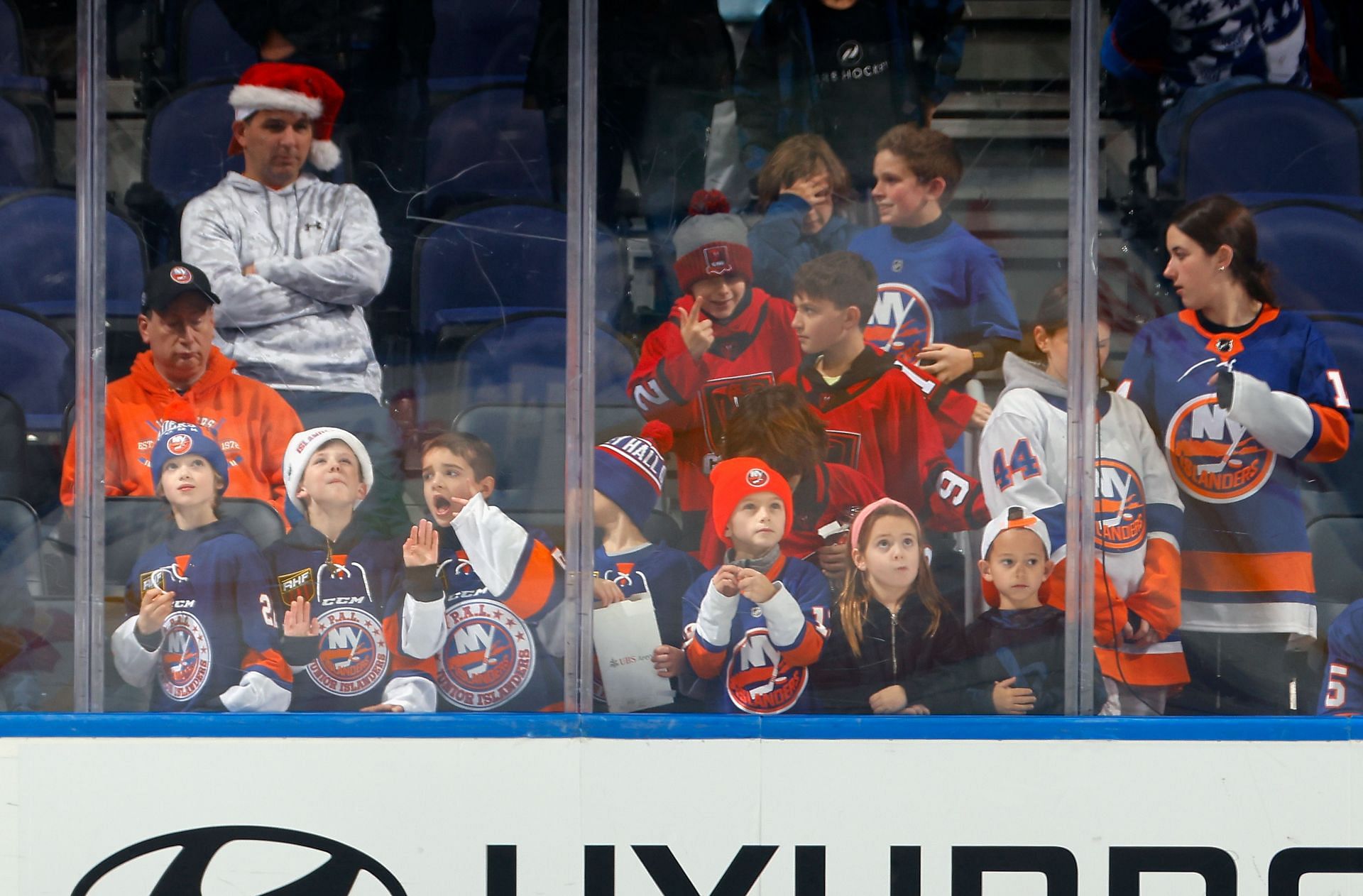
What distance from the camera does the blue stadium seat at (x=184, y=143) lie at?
7.20 ft

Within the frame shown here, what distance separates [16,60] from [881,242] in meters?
1.69

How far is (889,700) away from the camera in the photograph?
2.19m

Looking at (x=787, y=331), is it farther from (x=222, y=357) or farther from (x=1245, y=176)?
(x=222, y=357)

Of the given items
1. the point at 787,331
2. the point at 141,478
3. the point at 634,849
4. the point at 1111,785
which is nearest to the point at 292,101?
the point at 141,478

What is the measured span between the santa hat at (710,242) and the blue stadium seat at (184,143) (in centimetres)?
89

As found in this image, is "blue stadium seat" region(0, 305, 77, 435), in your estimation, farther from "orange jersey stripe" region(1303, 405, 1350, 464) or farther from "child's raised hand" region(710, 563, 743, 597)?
"orange jersey stripe" region(1303, 405, 1350, 464)

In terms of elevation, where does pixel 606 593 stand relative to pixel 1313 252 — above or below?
below

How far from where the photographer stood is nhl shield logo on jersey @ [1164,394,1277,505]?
85.9 inches

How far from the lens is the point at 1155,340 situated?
2.18 meters

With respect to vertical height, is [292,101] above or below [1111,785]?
above

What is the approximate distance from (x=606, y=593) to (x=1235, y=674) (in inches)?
46.9

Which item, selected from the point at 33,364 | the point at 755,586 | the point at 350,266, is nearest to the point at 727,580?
the point at 755,586

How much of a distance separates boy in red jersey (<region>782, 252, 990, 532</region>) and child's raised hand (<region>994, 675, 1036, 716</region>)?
324mm

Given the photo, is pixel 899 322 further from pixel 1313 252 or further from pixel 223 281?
pixel 223 281
